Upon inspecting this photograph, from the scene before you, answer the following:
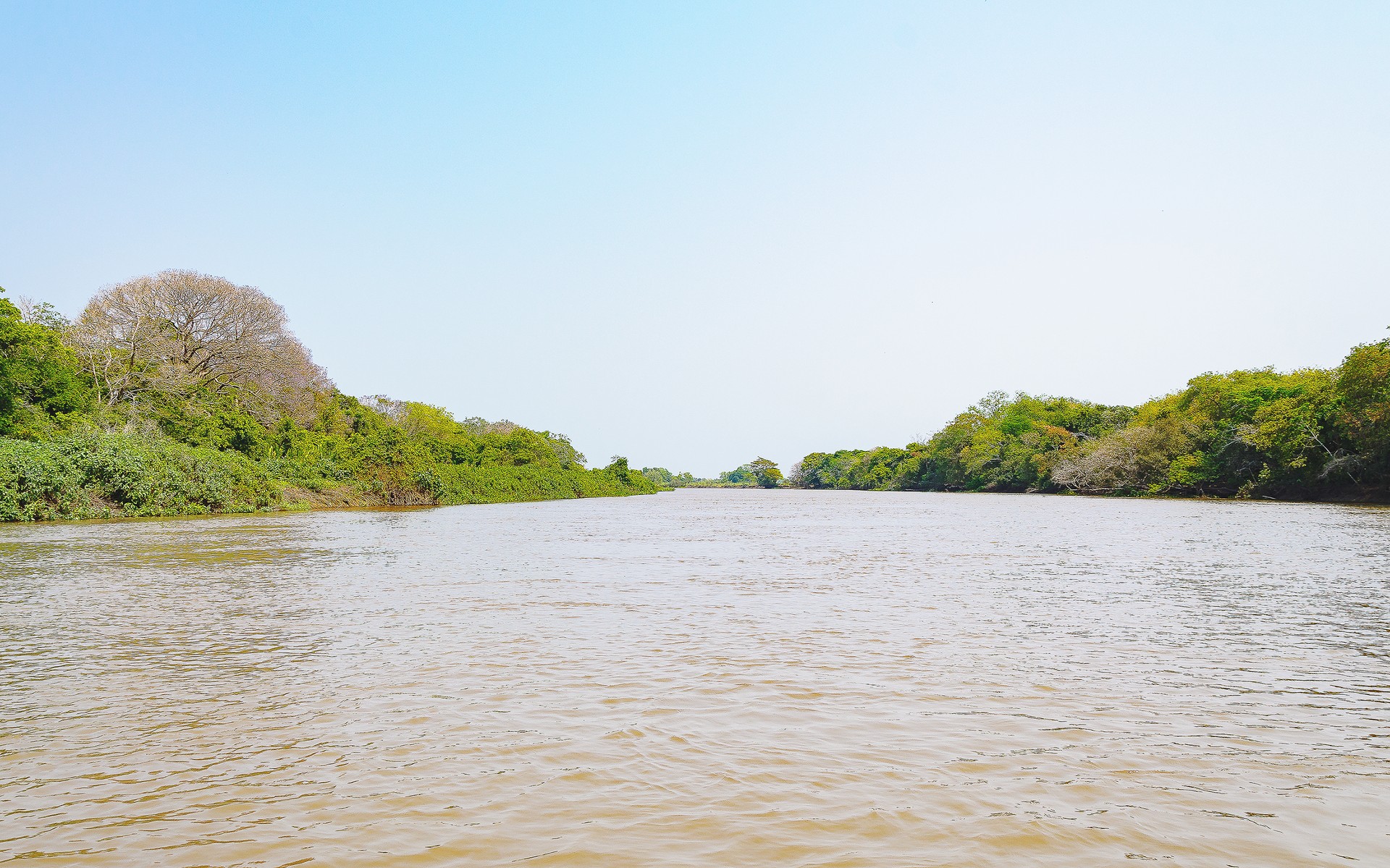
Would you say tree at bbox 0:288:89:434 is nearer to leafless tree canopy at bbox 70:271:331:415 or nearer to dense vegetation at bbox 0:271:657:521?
dense vegetation at bbox 0:271:657:521

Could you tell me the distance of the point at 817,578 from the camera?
38.9 ft

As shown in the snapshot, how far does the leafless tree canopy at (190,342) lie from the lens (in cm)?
3328

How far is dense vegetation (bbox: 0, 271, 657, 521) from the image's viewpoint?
24.0m

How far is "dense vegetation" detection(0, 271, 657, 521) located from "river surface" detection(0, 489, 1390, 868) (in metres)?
15.1

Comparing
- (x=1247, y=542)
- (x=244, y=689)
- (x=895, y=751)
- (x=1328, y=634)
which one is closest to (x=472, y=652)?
(x=244, y=689)

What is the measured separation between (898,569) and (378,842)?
10.9m

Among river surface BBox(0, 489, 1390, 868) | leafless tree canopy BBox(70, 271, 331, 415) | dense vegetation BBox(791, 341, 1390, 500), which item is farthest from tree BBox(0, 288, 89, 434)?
dense vegetation BBox(791, 341, 1390, 500)

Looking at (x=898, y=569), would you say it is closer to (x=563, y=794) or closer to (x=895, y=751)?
(x=895, y=751)

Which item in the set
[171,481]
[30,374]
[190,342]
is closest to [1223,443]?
[171,481]

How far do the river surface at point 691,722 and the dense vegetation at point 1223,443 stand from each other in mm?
32590

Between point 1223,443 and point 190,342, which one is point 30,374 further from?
point 1223,443

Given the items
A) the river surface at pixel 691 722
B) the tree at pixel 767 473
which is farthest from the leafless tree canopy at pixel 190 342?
the tree at pixel 767 473

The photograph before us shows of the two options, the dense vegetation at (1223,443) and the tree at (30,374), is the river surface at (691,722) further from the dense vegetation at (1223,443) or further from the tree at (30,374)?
the dense vegetation at (1223,443)

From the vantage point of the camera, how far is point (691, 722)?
15.4 feet
